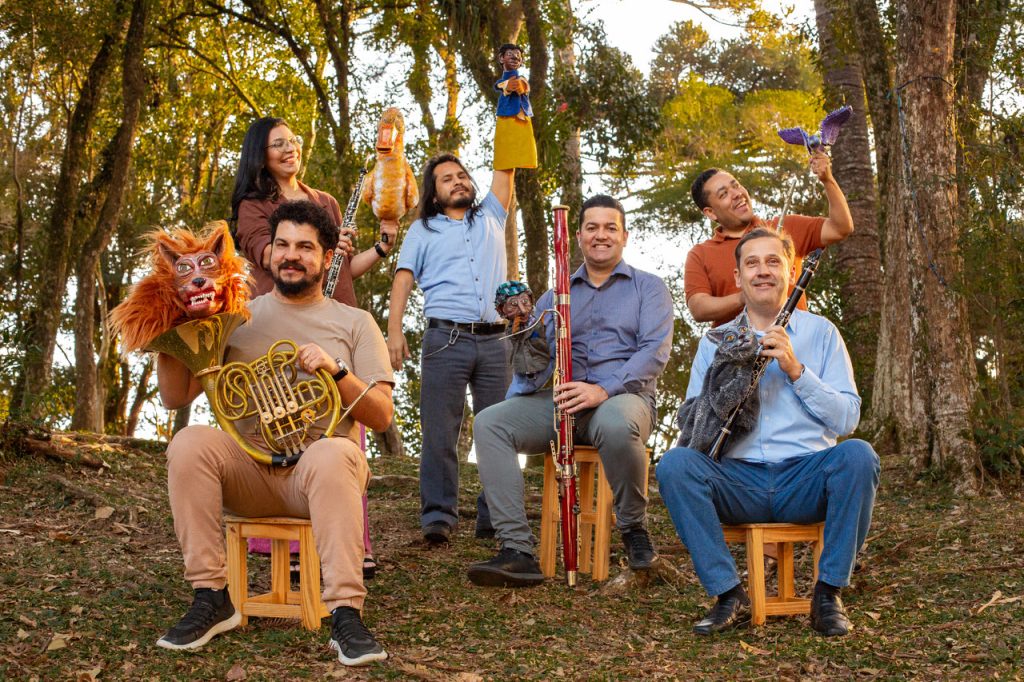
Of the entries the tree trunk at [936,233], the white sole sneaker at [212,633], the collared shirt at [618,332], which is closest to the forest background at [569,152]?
the tree trunk at [936,233]

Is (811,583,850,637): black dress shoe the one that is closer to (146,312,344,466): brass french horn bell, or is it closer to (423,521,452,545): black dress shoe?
(146,312,344,466): brass french horn bell

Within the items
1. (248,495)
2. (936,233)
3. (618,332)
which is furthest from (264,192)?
(936,233)

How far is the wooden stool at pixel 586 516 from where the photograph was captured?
15.8 ft

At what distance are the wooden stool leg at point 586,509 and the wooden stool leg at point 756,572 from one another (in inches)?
42.2

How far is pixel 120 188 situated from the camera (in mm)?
11578

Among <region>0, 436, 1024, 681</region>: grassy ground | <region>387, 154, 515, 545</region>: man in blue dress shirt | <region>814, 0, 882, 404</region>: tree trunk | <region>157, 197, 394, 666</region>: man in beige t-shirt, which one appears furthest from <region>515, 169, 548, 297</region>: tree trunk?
<region>157, 197, 394, 666</region>: man in beige t-shirt

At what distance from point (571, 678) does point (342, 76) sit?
9.58m

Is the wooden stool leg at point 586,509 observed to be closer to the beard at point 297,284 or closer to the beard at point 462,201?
the beard at point 462,201

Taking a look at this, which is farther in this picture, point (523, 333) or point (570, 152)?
point (570, 152)

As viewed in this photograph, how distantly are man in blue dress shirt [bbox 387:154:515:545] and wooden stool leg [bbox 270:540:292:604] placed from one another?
1.36 m

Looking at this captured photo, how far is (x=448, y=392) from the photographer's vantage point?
5344 millimetres

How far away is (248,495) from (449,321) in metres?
1.76

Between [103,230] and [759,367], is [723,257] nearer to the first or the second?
[759,367]

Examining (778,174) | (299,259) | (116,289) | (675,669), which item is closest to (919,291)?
(675,669)
